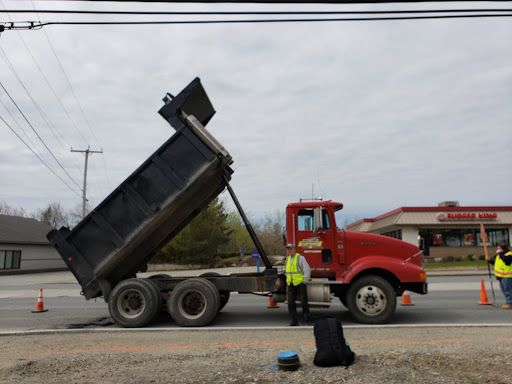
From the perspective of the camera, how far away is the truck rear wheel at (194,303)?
8211mm

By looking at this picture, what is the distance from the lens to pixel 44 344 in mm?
7078

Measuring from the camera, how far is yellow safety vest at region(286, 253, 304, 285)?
26.4 feet

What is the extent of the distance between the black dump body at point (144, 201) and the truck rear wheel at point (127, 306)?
1.20 feet

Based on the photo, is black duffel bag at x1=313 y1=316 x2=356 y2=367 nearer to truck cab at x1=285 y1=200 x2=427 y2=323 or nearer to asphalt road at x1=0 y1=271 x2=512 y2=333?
truck cab at x1=285 y1=200 x2=427 y2=323

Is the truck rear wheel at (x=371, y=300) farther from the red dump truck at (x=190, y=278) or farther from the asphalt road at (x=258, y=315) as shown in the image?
the asphalt road at (x=258, y=315)

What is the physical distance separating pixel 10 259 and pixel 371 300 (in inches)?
1427

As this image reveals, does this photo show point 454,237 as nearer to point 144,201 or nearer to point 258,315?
point 258,315

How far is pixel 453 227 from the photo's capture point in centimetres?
3584

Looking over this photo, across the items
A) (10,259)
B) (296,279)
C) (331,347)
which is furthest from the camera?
(10,259)

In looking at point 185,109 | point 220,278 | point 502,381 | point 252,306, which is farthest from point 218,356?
point 252,306

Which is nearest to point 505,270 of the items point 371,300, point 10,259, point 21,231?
point 371,300

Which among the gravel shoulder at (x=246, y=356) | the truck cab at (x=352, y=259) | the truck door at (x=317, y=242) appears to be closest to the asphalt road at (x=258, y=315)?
the truck cab at (x=352, y=259)

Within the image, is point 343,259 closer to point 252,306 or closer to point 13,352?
point 252,306

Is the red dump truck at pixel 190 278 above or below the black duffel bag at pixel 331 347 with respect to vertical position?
above
